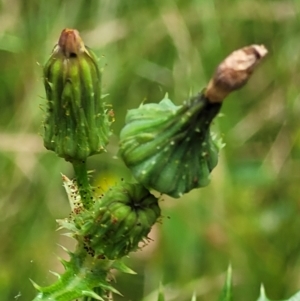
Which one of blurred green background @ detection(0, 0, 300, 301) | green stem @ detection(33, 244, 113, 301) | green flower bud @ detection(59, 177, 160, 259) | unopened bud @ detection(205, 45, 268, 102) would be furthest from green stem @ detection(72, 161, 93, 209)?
blurred green background @ detection(0, 0, 300, 301)

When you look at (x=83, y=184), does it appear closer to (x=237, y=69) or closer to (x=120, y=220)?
(x=120, y=220)

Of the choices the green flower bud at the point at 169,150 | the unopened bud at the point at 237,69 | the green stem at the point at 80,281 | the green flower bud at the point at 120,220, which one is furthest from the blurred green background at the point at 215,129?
the unopened bud at the point at 237,69

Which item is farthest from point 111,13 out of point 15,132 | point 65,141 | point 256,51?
point 256,51

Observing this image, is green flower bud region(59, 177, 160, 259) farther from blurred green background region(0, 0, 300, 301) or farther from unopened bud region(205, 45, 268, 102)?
blurred green background region(0, 0, 300, 301)

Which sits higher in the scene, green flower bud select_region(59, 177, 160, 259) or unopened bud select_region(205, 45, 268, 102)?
unopened bud select_region(205, 45, 268, 102)

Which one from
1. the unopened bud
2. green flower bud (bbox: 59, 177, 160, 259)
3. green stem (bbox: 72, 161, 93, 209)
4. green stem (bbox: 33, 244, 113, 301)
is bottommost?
green stem (bbox: 33, 244, 113, 301)
